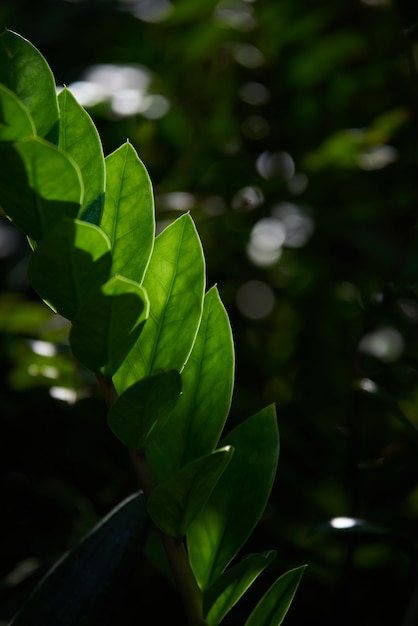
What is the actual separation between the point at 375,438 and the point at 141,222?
0.41 m

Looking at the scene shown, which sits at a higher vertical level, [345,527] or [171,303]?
[171,303]

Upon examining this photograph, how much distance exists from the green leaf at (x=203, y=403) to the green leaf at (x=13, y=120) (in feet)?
0.38

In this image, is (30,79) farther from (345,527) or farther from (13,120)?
(345,527)

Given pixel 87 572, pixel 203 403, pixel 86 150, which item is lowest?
pixel 87 572

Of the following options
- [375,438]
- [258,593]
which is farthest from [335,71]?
[258,593]

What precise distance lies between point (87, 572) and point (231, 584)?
0.10 metres

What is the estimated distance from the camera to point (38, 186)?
0.29 meters

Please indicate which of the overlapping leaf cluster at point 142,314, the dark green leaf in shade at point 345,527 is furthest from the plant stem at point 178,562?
the dark green leaf in shade at point 345,527

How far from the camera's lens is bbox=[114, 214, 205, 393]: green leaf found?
317 mm

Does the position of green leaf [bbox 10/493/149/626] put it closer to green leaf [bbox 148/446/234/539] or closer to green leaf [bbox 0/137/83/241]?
green leaf [bbox 148/446/234/539]

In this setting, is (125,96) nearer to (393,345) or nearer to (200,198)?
(200,198)

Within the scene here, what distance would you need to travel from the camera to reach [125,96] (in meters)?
0.87

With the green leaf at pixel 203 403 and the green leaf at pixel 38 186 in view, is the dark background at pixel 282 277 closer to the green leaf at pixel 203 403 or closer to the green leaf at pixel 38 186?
the green leaf at pixel 203 403

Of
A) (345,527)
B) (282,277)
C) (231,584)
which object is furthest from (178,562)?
(282,277)
